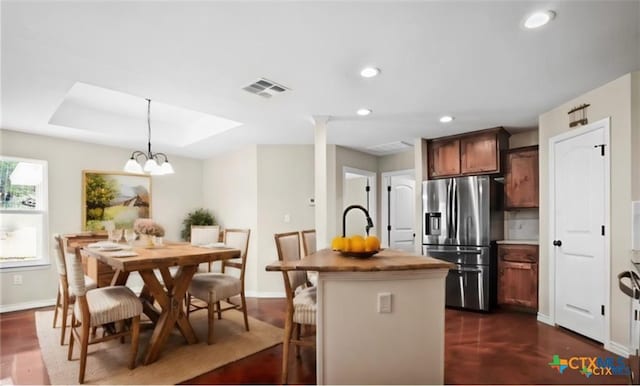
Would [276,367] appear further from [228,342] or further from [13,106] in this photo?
[13,106]

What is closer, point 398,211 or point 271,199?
point 271,199

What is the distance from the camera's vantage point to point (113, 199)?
4855 mm

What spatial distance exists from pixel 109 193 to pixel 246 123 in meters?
2.76

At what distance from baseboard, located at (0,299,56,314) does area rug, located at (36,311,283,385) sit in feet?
2.73

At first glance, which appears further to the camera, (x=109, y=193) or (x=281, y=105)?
(x=109, y=193)

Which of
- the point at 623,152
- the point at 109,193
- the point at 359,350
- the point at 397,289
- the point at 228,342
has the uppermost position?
the point at 623,152

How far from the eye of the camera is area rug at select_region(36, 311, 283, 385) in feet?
7.56

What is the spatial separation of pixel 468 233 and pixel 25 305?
5.84 m

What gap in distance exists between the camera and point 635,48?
7.00ft

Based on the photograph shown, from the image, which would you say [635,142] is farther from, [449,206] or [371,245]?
[371,245]

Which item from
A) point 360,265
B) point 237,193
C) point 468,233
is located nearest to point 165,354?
point 360,265

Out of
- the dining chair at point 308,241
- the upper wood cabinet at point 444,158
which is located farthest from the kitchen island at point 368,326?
the upper wood cabinet at point 444,158

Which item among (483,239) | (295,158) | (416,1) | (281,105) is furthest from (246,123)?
(483,239)

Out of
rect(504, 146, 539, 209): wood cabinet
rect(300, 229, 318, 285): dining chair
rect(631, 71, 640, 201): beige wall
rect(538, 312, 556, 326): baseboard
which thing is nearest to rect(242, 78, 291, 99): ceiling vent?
rect(300, 229, 318, 285): dining chair
